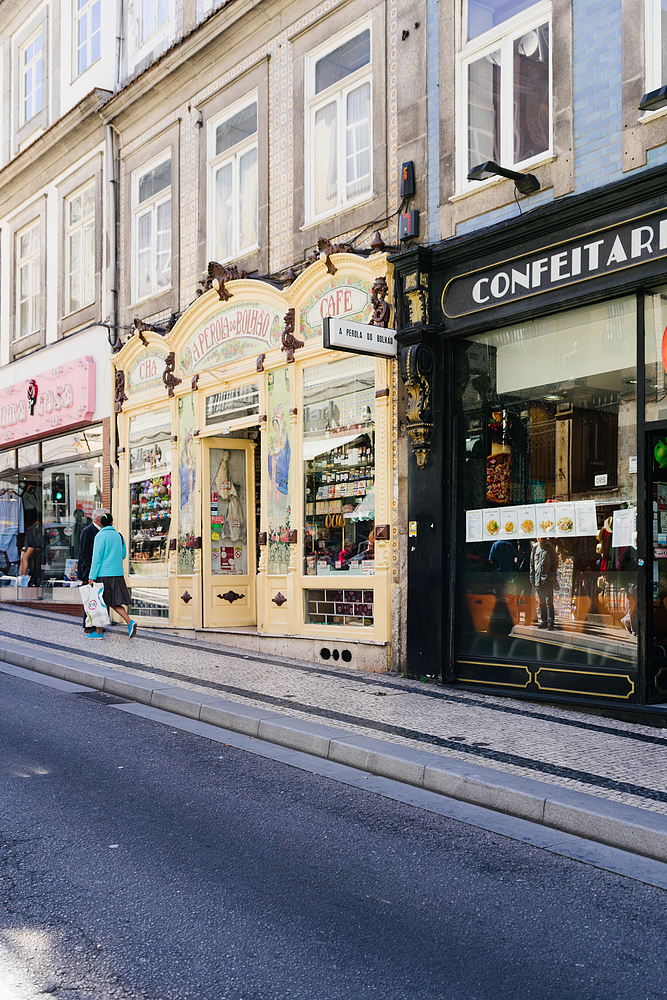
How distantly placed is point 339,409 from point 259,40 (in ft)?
18.3

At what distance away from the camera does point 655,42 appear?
7840mm

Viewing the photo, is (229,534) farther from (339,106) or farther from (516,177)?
(516,177)

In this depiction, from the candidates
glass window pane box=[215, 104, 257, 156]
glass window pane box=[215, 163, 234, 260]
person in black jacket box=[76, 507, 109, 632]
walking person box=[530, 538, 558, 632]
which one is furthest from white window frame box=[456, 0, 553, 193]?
person in black jacket box=[76, 507, 109, 632]

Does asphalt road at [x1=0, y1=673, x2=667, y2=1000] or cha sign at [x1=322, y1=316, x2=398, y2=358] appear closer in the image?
asphalt road at [x1=0, y1=673, x2=667, y2=1000]

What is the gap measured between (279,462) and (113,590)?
3.28 meters

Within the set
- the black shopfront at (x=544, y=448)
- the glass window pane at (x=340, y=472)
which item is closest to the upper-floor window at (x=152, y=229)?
the glass window pane at (x=340, y=472)

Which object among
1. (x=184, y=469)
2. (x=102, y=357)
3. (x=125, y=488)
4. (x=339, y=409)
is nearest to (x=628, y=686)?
(x=339, y=409)

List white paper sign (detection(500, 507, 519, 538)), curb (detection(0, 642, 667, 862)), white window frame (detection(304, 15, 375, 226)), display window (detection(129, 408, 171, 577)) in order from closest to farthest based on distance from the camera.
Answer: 1. curb (detection(0, 642, 667, 862))
2. white paper sign (detection(500, 507, 519, 538))
3. white window frame (detection(304, 15, 375, 226))
4. display window (detection(129, 408, 171, 577))

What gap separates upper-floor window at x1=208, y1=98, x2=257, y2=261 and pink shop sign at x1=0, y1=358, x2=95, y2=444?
13.0ft

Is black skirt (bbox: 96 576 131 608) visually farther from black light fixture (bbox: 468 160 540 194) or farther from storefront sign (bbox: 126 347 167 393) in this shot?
black light fixture (bbox: 468 160 540 194)

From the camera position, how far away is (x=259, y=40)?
1268 cm

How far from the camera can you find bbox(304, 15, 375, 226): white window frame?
1095 cm

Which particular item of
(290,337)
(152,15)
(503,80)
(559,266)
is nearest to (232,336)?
(290,337)

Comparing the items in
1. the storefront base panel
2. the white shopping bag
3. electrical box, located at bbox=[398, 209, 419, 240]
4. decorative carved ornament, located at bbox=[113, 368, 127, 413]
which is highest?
electrical box, located at bbox=[398, 209, 419, 240]
